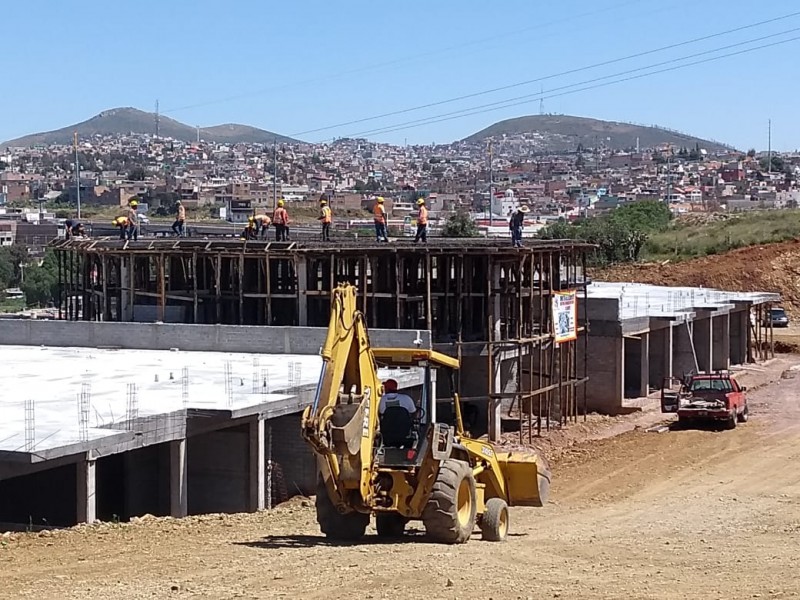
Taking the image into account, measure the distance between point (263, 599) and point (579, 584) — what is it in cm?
324

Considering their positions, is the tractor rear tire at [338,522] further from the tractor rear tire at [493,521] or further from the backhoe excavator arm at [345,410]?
the tractor rear tire at [493,521]

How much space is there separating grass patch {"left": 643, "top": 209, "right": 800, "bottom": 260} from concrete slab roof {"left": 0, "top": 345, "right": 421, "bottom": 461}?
173ft

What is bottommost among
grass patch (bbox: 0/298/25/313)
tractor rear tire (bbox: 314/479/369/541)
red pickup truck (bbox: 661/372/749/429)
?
red pickup truck (bbox: 661/372/749/429)

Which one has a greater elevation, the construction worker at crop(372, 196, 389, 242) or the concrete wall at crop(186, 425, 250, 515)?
the construction worker at crop(372, 196, 389, 242)

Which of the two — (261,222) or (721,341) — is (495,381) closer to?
(261,222)

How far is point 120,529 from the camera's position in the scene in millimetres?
17125

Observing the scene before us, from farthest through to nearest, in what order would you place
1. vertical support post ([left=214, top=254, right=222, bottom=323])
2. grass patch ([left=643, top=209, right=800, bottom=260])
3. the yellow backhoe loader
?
grass patch ([left=643, top=209, right=800, bottom=260]) < vertical support post ([left=214, top=254, right=222, bottom=323]) < the yellow backhoe loader

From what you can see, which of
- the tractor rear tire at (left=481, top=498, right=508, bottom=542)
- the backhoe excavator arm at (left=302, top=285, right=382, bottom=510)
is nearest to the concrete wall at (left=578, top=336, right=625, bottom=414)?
the tractor rear tire at (left=481, top=498, right=508, bottom=542)

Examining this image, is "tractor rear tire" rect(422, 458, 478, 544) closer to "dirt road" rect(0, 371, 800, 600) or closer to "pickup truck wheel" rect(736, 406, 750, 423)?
"dirt road" rect(0, 371, 800, 600)

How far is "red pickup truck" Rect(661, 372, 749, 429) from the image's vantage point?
33.5 m

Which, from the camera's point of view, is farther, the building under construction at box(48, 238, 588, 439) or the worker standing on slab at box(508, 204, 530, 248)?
the worker standing on slab at box(508, 204, 530, 248)

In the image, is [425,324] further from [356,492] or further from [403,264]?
[356,492]

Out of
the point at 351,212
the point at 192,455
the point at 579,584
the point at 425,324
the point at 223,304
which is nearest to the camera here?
the point at 579,584

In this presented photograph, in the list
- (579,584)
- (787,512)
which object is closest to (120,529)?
(579,584)
